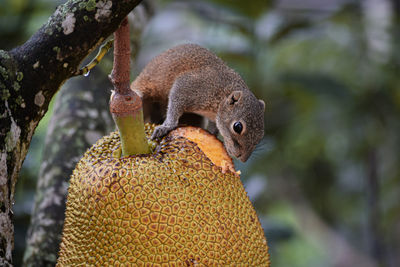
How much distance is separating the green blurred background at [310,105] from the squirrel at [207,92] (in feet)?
0.87

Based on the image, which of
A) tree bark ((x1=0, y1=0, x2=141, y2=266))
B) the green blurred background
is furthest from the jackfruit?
the green blurred background

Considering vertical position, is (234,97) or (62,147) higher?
(234,97)

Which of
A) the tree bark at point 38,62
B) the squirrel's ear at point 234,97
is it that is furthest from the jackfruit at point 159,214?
the squirrel's ear at point 234,97

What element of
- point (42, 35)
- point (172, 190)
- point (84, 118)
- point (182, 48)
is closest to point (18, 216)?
point (84, 118)

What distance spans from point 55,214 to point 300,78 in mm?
2217

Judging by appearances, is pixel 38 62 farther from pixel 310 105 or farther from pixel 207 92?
pixel 310 105

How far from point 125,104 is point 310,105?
323 centimetres

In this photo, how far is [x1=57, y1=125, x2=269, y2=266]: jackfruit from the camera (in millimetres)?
818

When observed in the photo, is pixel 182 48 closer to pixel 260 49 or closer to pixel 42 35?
pixel 42 35

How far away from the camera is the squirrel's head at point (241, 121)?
1188 mm

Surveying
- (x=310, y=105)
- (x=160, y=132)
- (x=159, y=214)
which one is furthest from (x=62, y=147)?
(x=310, y=105)

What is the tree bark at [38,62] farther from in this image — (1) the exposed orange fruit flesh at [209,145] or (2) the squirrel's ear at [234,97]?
(2) the squirrel's ear at [234,97]

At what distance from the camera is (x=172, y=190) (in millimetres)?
849

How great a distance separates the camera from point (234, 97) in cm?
125
